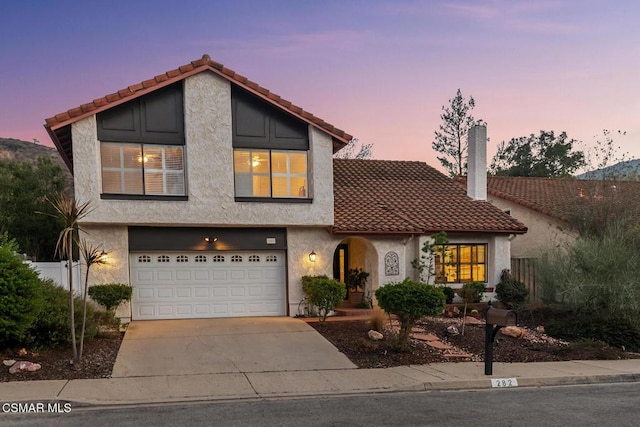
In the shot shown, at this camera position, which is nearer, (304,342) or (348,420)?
(348,420)

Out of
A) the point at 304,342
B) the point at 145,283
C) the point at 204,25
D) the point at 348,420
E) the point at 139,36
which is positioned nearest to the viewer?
the point at 348,420

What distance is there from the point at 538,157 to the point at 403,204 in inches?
1184

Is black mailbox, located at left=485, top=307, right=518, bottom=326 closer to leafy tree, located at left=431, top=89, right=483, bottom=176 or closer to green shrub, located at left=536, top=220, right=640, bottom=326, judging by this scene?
green shrub, located at left=536, top=220, right=640, bottom=326

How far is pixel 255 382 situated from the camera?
7.65 meters

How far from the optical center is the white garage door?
43.2 feet

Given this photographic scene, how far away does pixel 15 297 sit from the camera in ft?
26.8

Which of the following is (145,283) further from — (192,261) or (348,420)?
(348,420)

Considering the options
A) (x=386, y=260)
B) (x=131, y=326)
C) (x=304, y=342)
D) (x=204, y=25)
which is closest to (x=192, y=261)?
(x=131, y=326)

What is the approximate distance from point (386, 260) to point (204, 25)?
10.4 metres

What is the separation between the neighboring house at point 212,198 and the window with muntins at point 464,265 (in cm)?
167

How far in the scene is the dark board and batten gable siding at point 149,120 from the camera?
12.3 meters

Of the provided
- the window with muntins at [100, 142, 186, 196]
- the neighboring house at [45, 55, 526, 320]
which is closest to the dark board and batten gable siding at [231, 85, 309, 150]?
the neighboring house at [45, 55, 526, 320]

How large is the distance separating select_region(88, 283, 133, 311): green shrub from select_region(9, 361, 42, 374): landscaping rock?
3917 millimetres

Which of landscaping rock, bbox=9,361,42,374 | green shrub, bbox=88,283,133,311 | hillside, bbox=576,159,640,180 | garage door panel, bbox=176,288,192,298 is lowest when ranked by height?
landscaping rock, bbox=9,361,42,374
